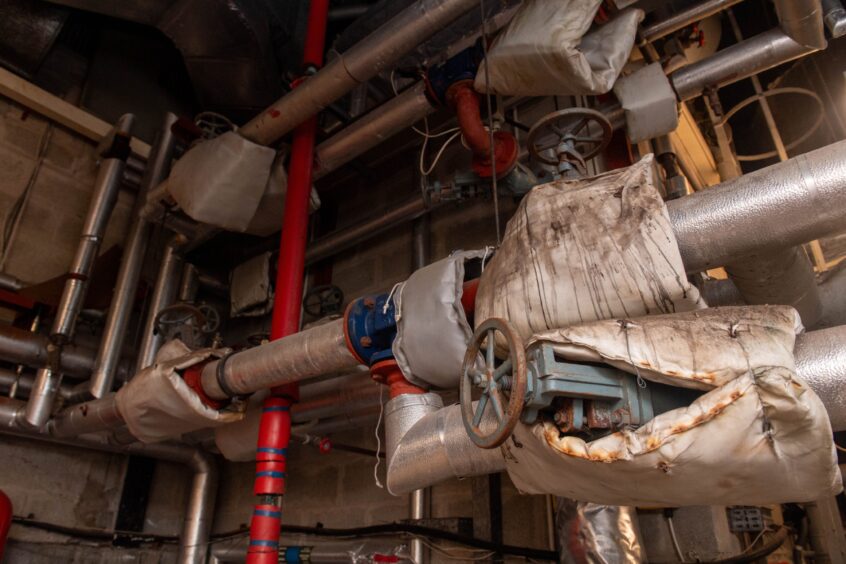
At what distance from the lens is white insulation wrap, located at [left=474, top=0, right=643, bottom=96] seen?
4.68 feet

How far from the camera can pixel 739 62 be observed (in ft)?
5.46

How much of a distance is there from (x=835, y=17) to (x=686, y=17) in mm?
404

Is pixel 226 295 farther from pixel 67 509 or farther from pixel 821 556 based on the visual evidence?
pixel 821 556

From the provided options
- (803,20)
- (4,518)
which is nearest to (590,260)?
(803,20)

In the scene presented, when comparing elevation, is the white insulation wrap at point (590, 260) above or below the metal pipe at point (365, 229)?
below

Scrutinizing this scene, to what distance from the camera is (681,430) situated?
590mm

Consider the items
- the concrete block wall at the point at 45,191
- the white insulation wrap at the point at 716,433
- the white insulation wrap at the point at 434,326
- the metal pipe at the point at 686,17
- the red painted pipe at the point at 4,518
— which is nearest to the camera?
the white insulation wrap at the point at 716,433

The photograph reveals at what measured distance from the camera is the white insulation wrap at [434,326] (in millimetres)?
1070

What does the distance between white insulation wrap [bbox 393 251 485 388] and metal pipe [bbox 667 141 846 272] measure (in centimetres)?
42

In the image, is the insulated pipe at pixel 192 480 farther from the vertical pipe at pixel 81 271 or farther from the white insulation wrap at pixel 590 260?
the white insulation wrap at pixel 590 260

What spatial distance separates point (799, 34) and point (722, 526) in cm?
136

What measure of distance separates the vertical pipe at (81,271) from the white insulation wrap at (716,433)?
2.32 metres

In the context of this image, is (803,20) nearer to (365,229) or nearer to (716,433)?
(716,433)

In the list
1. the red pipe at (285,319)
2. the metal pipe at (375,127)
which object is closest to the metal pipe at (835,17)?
the metal pipe at (375,127)
